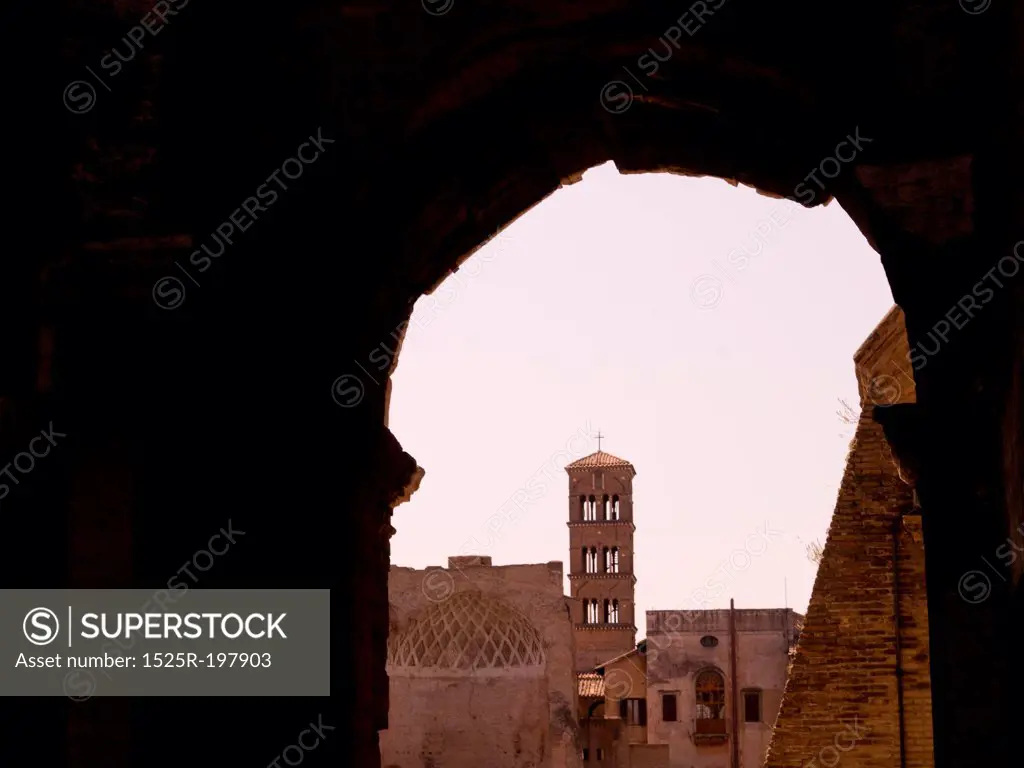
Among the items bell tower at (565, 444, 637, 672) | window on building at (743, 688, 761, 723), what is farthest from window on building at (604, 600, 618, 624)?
window on building at (743, 688, 761, 723)

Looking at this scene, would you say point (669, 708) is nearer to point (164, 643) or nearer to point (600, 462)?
point (600, 462)

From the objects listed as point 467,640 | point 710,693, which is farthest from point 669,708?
point 467,640

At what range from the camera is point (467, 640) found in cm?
3206

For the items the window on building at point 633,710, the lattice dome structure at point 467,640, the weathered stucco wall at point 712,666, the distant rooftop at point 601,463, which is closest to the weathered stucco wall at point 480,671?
the lattice dome structure at point 467,640

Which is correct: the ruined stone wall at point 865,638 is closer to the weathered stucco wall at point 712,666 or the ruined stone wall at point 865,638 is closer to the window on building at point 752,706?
the weathered stucco wall at point 712,666

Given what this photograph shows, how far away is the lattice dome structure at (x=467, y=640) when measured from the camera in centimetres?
3136

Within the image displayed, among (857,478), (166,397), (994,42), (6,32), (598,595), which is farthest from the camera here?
(598,595)

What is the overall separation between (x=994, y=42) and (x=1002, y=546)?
2072 millimetres

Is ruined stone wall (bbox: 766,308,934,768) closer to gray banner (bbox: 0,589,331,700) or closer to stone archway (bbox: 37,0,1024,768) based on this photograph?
stone archway (bbox: 37,0,1024,768)

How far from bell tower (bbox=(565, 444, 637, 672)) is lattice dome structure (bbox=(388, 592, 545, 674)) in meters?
32.1

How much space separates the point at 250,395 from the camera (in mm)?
6316

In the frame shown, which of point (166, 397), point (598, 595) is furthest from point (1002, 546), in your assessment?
point (598, 595)

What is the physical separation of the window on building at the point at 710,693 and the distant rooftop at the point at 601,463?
24.0 metres

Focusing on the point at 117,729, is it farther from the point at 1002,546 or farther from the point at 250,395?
the point at 1002,546
